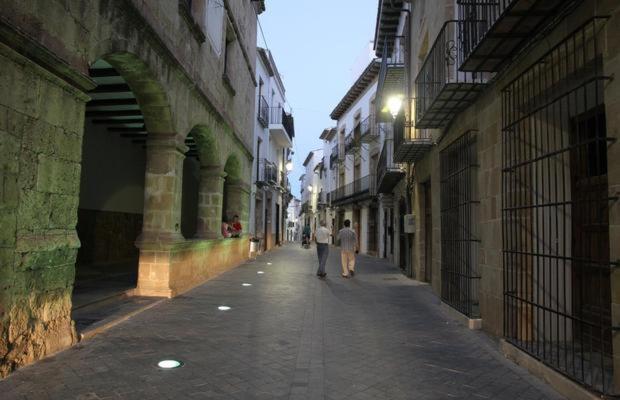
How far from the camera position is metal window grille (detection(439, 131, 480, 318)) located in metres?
6.59

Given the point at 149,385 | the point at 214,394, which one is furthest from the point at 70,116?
the point at 214,394

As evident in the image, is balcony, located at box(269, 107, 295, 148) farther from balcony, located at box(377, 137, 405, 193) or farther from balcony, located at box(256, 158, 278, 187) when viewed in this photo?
balcony, located at box(377, 137, 405, 193)

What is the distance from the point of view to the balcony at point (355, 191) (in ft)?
80.4

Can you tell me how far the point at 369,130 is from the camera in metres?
23.8

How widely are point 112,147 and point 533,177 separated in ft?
33.7

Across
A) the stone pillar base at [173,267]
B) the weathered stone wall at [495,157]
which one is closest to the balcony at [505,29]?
the weathered stone wall at [495,157]

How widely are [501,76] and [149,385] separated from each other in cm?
499

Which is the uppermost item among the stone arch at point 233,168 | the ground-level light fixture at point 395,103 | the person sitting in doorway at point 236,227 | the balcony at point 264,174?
the ground-level light fixture at point 395,103

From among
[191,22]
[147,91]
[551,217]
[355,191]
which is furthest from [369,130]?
[551,217]

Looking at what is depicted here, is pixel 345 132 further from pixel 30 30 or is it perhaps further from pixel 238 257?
pixel 30 30

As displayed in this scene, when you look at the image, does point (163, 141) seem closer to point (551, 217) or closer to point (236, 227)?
point (551, 217)

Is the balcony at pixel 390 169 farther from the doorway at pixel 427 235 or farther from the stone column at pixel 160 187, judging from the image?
the stone column at pixel 160 187

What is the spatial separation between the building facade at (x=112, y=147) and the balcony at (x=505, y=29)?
4111 mm

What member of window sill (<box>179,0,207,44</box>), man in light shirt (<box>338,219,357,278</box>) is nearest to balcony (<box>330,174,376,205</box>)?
man in light shirt (<box>338,219,357,278</box>)
